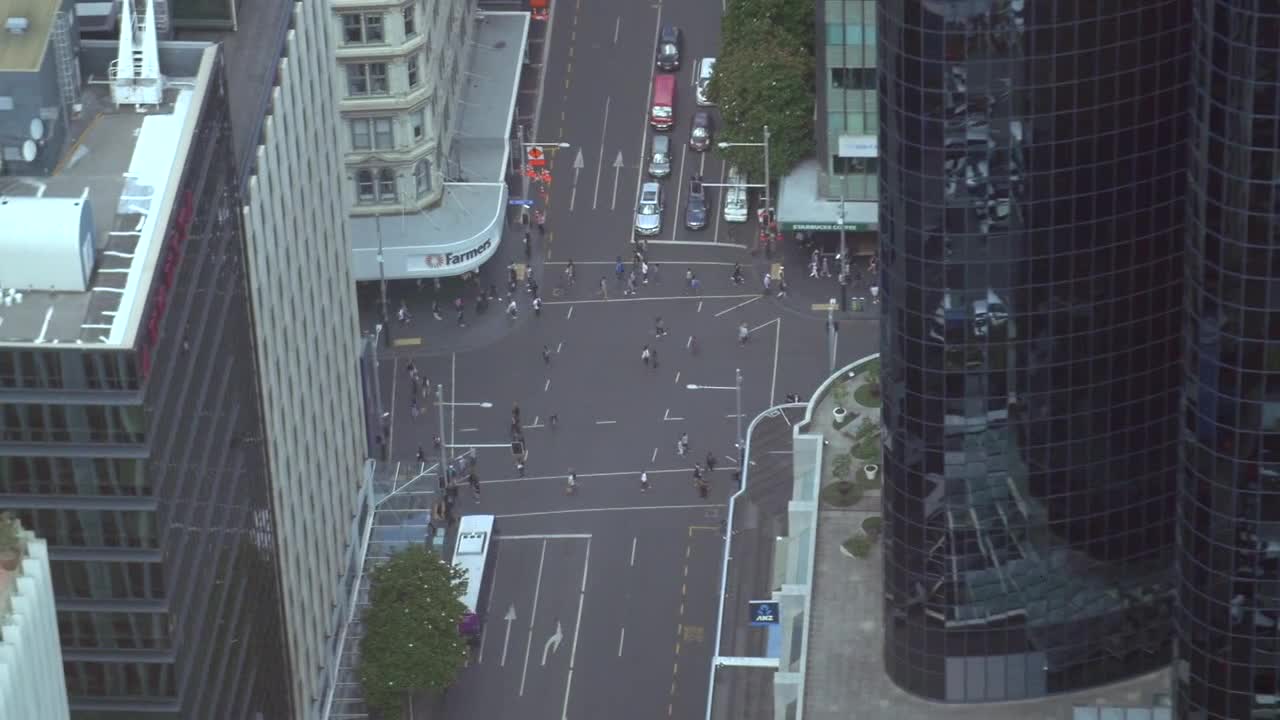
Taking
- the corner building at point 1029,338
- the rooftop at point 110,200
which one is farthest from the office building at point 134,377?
the corner building at point 1029,338

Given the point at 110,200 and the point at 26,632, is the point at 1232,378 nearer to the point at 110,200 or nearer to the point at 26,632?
the point at 26,632

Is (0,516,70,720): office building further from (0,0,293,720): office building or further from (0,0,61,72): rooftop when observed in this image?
(0,0,61,72): rooftop

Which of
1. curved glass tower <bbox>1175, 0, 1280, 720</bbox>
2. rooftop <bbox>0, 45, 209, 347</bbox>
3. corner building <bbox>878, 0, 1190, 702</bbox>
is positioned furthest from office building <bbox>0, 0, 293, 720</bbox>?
curved glass tower <bbox>1175, 0, 1280, 720</bbox>

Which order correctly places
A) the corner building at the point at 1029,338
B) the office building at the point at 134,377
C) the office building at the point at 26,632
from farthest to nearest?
the corner building at the point at 1029,338 → the office building at the point at 134,377 → the office building at the point at 26,632

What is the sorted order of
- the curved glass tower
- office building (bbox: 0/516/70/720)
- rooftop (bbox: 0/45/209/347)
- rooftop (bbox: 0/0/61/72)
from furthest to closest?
rooftop (bbox: 0/0/61/72), rooftop (bbox: 0/45/209/347), the curved glass tower, office building (bbox: 0/516/70/720)

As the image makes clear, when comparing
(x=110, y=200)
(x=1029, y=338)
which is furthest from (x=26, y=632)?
(x=1029, y=338)

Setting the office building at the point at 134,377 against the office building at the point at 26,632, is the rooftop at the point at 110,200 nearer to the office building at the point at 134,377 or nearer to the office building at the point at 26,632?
the office building at the point at 134,377
